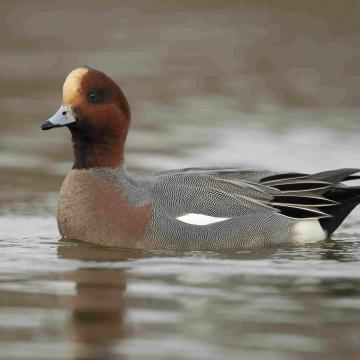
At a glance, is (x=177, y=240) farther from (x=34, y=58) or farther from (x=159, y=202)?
(x=34, y=58)

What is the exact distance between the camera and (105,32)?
15148mm

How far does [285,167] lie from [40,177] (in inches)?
76.0

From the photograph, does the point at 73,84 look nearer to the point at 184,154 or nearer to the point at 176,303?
the point at 176,303

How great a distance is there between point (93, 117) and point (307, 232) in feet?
4.83

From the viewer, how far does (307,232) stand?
8805 millimetres

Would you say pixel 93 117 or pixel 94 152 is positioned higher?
pixel 93 117

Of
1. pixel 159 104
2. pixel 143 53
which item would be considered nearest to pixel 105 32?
pixel 143 53

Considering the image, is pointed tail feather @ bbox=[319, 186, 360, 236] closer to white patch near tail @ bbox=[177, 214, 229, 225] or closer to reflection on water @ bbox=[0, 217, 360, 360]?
reflection on water @ bbox=[0, 217, 360, 360]

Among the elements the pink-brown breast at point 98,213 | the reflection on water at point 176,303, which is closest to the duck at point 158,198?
the pink-brown breast at point 98,213

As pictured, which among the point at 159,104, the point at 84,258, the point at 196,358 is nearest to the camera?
the point at 196,358

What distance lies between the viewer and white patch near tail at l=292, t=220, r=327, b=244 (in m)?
8.74

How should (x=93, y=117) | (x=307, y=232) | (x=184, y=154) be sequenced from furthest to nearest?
(x=184, y=154)
(x=307, y=232)
(x=93, y=117)

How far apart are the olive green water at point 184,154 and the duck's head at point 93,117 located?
58 centimetres

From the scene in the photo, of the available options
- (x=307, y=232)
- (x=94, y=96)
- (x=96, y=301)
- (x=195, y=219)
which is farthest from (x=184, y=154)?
(x=96, y=301)
